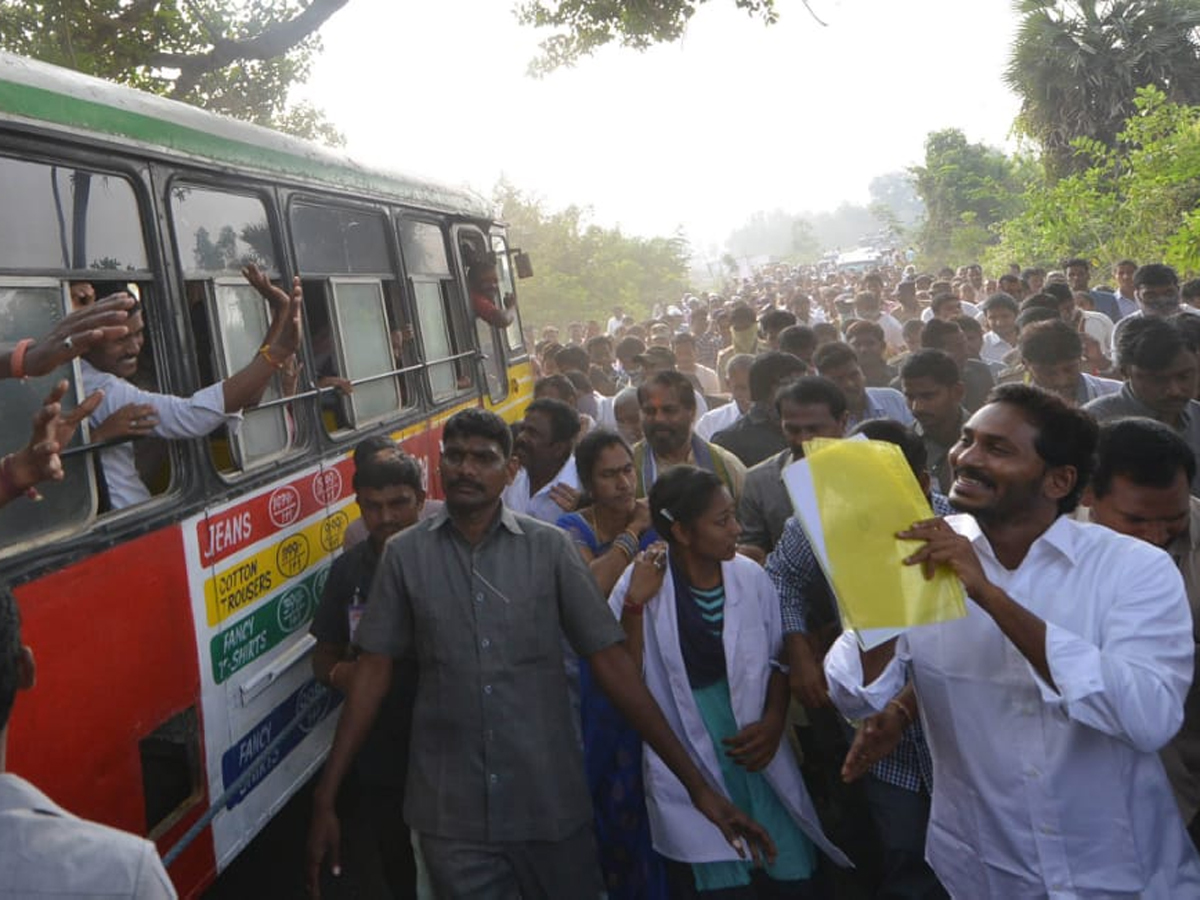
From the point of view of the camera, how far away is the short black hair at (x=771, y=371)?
533cm

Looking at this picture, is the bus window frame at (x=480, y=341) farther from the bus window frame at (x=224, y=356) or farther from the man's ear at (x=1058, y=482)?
the man's ear at (x=1058, y=482)

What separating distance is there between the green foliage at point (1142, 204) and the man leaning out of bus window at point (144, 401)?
38.2 ft

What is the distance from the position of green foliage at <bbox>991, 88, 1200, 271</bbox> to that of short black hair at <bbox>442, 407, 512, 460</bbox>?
11.6 m

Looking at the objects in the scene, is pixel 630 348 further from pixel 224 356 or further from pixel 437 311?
pixel 224 356

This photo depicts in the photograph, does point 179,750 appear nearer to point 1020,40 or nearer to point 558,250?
point 1020,40

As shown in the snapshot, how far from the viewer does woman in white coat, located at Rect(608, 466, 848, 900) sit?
310 centimetres

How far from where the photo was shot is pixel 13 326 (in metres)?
3.02

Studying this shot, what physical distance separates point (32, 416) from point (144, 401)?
39 centimetres

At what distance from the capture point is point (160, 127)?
379cm

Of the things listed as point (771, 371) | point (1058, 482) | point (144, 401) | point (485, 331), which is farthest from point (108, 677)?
point (485, 331)

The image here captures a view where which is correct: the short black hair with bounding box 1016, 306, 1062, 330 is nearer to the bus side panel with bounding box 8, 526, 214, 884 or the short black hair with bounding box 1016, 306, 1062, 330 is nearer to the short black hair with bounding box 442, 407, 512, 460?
the short black hair with bounding box 442, 407, 512, 460

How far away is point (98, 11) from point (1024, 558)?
426 inches

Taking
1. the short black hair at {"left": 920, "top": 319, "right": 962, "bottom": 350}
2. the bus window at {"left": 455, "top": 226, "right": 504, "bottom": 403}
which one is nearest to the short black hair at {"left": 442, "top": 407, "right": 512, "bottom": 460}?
the short black hair at {"left": 920, "top": 319, "right": 962, "bottom": 350}

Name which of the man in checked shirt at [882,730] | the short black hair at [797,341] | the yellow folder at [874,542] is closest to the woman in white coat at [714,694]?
the man in checked shirt at [882,730]
